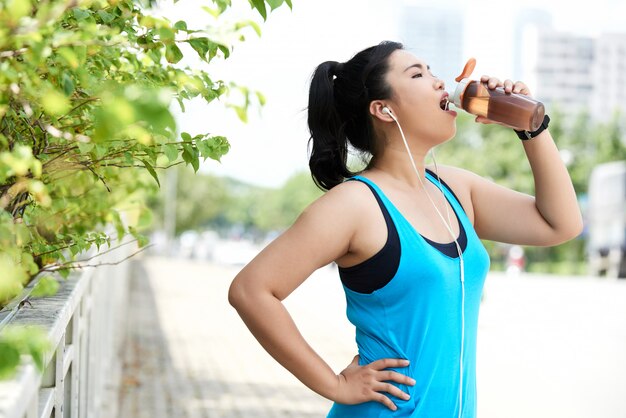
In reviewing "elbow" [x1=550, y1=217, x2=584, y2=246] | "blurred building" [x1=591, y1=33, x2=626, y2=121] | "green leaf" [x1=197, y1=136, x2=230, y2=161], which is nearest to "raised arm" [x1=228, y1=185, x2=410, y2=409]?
"green leaf" [x1=197, y1=136, x2=230, y2=161]

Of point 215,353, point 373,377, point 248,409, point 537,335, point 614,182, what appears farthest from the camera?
point 614,182

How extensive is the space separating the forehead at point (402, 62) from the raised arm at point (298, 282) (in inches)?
16.6

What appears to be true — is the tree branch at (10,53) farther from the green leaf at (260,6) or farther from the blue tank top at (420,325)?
the blue tank top at (420,325)

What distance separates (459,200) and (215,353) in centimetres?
818

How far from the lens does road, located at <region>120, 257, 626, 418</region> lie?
7.21 meters

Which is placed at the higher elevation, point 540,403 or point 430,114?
point 430,114

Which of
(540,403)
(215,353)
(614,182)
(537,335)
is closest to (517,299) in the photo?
(537,335)

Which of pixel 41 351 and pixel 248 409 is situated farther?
pixel 248 409

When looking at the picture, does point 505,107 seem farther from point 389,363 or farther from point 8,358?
point 8,358

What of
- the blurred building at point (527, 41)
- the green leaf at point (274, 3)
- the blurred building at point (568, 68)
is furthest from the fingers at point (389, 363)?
the blurred building at point (568, 68)

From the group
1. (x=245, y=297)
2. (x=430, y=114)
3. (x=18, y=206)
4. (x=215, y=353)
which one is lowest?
(x=215, y=353)

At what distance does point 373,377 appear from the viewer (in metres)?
2.13

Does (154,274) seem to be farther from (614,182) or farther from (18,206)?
(18,206)

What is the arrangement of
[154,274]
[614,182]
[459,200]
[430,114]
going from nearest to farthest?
[430,114]
[459,200]
[154,274]
[614,182]
